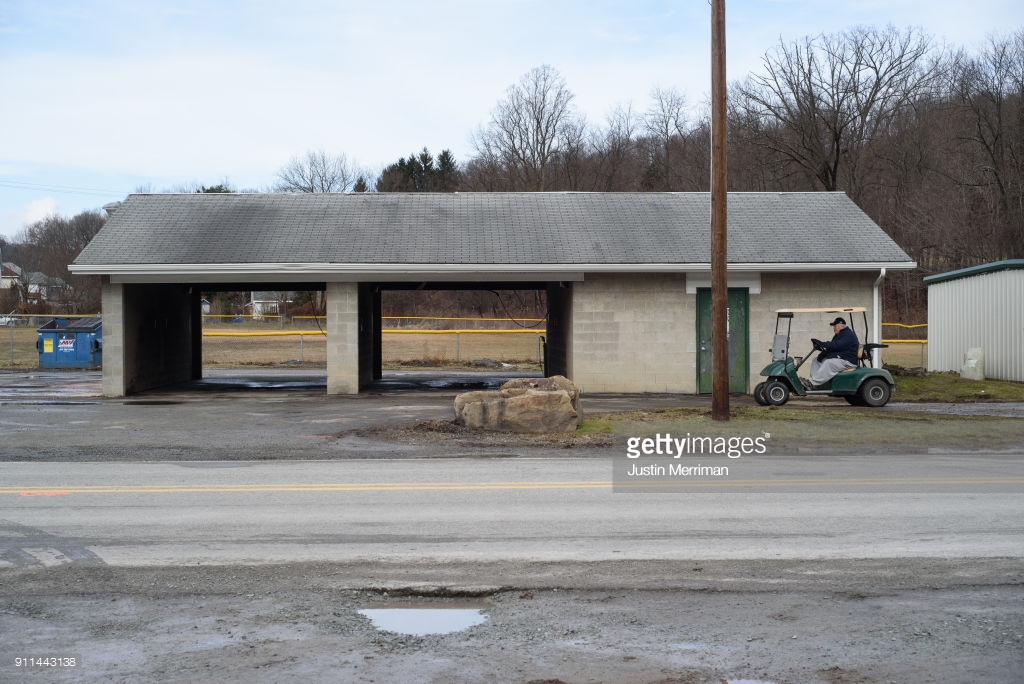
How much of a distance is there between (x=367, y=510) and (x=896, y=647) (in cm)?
542

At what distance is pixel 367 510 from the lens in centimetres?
941

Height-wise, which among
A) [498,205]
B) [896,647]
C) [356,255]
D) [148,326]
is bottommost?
[896,647]

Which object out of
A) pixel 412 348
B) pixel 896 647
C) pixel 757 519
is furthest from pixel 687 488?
pixel 412 348

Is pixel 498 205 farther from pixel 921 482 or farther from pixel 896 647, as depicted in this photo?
pixel 896 647

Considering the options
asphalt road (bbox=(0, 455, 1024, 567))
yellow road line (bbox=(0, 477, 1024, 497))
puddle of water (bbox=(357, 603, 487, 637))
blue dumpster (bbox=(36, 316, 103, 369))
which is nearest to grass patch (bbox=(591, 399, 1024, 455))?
yellow road line (bbox=(0, 477, 1024, 497))

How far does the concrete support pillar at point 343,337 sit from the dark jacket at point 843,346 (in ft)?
36.8

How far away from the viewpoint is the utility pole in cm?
1647

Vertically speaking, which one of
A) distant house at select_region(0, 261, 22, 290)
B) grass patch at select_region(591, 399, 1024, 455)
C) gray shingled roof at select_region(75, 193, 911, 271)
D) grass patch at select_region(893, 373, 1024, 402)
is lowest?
grass patch at select_region(591, 399, 1024, 455)

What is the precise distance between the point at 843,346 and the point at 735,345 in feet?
15.5

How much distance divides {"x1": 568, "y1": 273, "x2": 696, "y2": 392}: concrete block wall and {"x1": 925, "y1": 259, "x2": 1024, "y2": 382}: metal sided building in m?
8.88

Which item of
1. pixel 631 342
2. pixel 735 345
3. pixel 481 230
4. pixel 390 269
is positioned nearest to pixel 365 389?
pixel 390 269

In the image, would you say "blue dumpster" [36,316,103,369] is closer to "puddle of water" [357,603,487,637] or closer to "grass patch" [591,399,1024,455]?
"grass patch" [591,399,1024,455]

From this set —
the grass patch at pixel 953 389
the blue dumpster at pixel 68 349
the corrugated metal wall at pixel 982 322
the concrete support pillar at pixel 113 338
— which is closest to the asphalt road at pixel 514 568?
the grass patch at pixel 953 389

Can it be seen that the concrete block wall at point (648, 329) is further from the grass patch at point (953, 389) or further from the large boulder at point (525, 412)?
the large boulder at point (525, 412)
